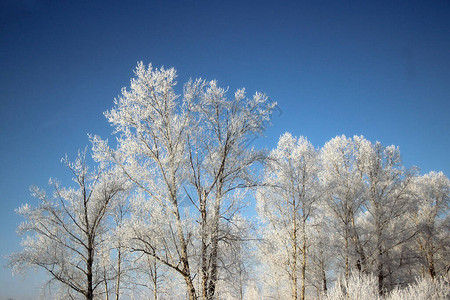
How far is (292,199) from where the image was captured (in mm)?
13117

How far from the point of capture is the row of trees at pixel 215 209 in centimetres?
778

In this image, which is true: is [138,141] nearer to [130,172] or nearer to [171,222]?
[130,172]

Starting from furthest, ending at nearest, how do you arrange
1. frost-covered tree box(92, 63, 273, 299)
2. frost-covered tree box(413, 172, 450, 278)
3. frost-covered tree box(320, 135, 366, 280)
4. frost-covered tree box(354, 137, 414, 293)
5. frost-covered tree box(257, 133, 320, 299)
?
frost-covered tree box(413, 172, 450, 278), frost-covered tree box(354, 137, 414, 293), frost-covered tree box(320, 135, 366, 280), frost-covered tree box(257, 133, 320, 299), frost-covered tree box(92, 63, 273, 299)

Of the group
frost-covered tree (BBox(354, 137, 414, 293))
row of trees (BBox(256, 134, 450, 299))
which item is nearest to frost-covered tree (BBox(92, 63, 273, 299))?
row of trees (BBox(256, 134, 450, 299))

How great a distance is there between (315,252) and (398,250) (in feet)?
25.0

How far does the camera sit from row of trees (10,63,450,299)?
25.5ft

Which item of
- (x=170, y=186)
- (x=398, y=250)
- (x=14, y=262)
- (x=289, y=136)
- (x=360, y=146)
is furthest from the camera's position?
(x=398, y=250)

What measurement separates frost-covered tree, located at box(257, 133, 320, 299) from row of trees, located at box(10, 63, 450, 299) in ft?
0.21

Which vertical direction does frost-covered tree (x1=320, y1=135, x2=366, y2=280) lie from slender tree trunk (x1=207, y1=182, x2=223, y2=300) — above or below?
above

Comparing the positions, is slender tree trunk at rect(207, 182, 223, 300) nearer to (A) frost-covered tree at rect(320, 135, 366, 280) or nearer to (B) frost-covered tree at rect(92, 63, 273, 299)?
(B) frost-covered tree at rect(92, 63, 273, 299)

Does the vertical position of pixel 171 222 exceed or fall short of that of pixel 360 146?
it falls short

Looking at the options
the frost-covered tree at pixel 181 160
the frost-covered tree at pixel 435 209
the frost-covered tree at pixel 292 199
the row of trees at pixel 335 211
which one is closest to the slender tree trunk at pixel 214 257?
the frost-covered tree at pixel 181 160

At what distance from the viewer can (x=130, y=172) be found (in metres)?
8.01

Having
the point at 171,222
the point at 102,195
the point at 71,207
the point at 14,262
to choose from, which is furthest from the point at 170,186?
the point at 14,262
